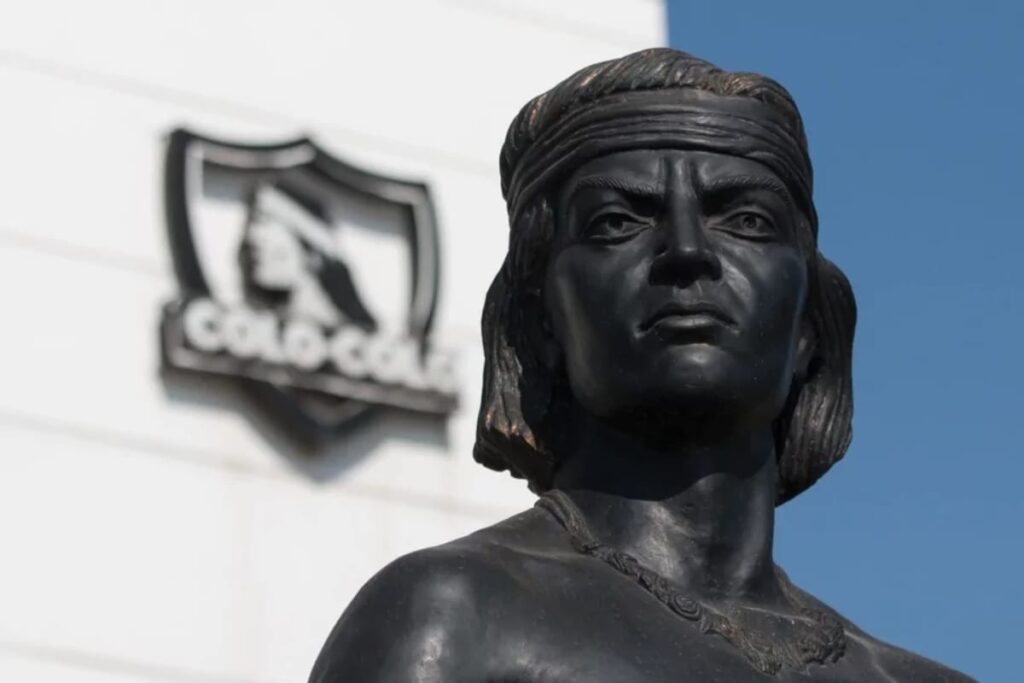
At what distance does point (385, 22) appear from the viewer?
28328 mm

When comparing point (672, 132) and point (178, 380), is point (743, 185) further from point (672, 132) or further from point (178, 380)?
point (178, 380)

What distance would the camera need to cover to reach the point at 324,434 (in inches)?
1039

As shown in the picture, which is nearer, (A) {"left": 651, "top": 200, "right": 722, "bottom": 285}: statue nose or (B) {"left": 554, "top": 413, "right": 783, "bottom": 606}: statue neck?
(A) {"left": 651, "top": 200, "right": 722, "bottom": 285}: statue nose

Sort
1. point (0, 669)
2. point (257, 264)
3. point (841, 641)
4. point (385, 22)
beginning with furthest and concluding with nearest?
point (385, 22), point (257, 264), point (0, 669), point (841, 641)

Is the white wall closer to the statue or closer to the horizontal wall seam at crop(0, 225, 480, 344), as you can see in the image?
the horizontal wall seam at crop(0, 225, 480, 344)

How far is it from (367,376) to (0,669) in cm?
350

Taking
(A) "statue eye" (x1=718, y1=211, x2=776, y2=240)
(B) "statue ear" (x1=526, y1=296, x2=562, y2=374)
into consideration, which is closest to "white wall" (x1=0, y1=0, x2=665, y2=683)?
(B) "statue ear" (x1=526, y1=296, x2=562, y2=374)

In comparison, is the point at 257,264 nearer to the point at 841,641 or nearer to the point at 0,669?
the point at 0,669

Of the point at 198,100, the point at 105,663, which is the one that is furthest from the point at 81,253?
the point at 105,663

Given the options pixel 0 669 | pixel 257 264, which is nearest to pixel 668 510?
pixel 0 669

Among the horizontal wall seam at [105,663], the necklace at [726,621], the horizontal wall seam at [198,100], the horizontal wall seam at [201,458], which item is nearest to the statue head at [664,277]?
the necklace at [726,621]

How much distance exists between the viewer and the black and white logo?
26109 millimetres

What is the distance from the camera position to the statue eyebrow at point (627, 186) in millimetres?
6508

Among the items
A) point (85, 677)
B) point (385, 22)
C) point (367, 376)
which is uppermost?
point (385, 22)
